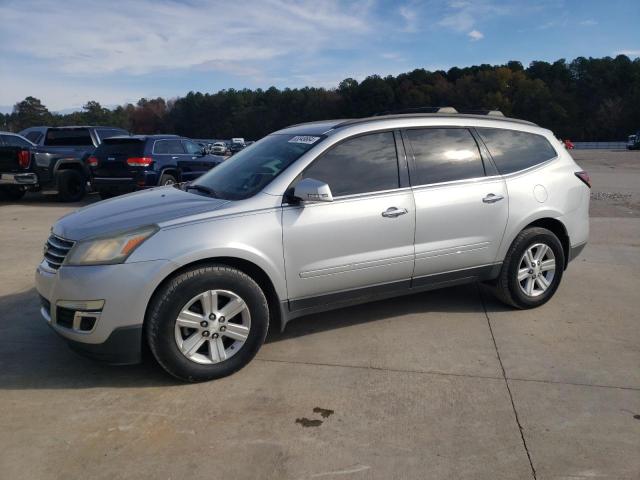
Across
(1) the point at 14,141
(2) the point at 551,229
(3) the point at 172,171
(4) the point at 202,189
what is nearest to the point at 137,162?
(3) the point at 172,171

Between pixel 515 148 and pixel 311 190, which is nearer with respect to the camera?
pixel 311 190

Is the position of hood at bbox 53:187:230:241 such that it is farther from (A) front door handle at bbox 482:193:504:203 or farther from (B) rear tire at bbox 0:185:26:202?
(B) rear tire at bbox 0:185:26:202

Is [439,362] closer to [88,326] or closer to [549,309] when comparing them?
[549,309]

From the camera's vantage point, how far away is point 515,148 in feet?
16.3

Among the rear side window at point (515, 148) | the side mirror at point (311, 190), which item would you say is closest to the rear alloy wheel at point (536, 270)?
the rear side window at point (515, 148)

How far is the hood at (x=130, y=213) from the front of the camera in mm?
3607

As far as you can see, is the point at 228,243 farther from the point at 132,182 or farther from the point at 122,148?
the point at 122,148

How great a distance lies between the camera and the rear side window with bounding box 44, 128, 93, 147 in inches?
563

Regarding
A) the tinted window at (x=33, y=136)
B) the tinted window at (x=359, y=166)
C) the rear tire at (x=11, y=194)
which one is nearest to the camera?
the tinted window at (x=359, y=166)

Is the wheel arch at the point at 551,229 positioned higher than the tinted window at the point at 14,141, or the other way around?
the tinted window at the point at 14,141

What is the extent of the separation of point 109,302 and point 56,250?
2.29ft

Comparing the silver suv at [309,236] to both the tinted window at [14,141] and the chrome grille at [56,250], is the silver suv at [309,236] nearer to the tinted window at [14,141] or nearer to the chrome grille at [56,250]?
the chrome grille at [56,250]

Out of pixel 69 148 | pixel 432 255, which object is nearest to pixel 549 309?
pixel 432 255

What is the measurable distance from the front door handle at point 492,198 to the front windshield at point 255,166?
1511 millimetres
